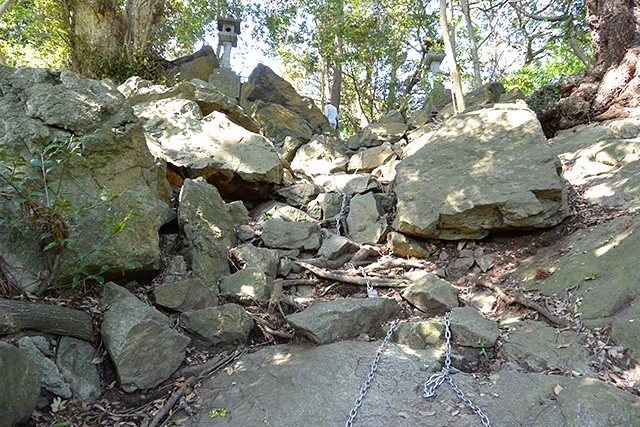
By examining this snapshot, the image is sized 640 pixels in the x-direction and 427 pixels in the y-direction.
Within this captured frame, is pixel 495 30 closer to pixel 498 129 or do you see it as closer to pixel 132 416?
pixel 498 129

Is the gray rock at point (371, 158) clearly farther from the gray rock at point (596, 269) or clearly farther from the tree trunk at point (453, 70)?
the gray rock at point (596, 269)

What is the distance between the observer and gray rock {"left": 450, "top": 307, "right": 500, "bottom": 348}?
3.40 m

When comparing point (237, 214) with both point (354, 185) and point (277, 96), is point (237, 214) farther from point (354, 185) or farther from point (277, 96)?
point (277, 96)

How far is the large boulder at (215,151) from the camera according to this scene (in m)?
6.23

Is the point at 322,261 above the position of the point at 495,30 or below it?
below

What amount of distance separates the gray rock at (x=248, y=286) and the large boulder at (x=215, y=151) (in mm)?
2437

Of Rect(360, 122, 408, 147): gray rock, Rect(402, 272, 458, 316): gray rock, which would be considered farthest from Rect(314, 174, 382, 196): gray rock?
Rect(402, 272, 458, 316): gray rock

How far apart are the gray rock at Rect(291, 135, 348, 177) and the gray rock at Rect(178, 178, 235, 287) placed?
12.8 feet

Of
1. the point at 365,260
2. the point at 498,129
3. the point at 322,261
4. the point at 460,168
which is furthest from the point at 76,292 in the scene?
the point at 498,129

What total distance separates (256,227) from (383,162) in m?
3.90

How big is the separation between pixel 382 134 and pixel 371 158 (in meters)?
1.23

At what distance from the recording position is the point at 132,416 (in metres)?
2.80

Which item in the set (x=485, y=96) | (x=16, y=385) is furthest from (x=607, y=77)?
(x=16, y=385)

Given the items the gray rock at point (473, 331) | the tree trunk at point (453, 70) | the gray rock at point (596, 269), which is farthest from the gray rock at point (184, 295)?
the tree trunk at point (453, 70)
